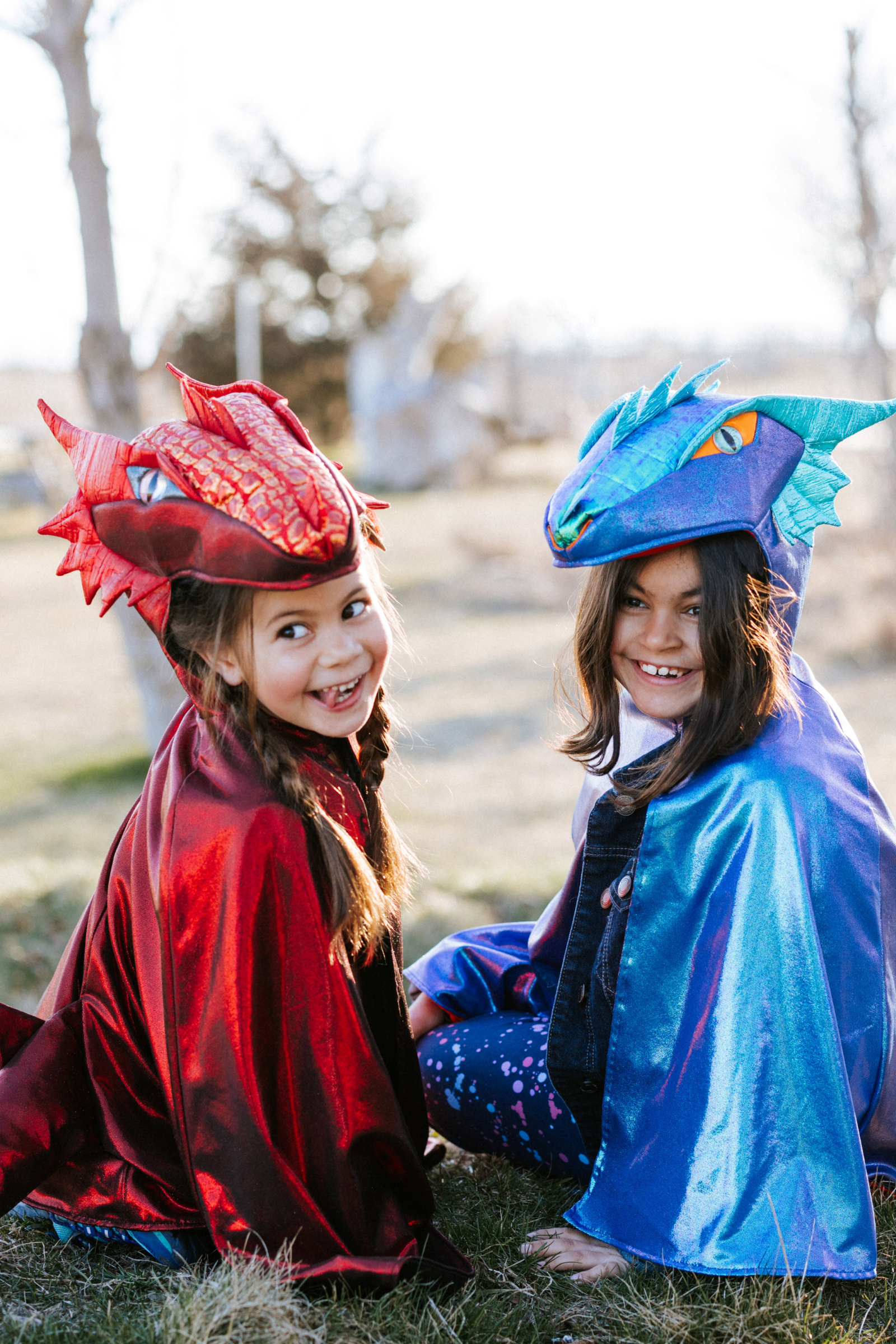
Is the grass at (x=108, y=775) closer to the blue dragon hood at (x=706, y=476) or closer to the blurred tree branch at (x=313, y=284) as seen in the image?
the blue dragon hood at (x=706, y=476)

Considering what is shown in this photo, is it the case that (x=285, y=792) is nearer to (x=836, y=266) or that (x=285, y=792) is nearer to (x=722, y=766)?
(x=722, y=766)

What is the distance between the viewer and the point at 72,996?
7.52 feet

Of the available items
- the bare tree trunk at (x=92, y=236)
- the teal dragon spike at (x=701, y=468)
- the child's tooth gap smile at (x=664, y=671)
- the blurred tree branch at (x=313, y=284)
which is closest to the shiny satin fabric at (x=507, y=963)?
the child's tooth gap smile at (x=664, y=671)

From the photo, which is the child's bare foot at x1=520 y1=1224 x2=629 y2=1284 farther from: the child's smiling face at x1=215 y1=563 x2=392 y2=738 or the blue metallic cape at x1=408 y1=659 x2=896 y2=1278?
the child's smiling face at x1=215 y1=563 x2=392 y2=738

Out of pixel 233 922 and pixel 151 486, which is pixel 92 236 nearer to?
pixel 151 486

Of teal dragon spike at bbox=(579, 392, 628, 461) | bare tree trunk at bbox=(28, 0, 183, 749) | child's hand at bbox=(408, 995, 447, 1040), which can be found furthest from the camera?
bare tree trunk at bbox=(28, 0, 183, 749)

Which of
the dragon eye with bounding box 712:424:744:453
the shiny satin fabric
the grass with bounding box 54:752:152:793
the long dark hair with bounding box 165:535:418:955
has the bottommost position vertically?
the grass with bounding box 54:752:152:793

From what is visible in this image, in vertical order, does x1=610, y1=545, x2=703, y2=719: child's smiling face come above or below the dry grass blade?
above

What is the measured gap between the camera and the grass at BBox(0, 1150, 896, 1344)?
1.92 m

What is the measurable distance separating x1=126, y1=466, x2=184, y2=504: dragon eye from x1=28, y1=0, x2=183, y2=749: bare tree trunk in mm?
3405

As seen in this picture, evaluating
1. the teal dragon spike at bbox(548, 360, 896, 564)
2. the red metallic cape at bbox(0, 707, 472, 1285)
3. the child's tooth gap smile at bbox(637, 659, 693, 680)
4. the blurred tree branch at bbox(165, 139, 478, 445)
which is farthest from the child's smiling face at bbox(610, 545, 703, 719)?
the blurred tree branch at bbox(165, 139, 478, 445)

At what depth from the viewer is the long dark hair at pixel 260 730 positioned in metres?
2.08

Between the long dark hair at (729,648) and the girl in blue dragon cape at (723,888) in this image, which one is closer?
the girl in blue dragon cape at (723,888)

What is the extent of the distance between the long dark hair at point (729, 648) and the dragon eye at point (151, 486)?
0.88 meters
